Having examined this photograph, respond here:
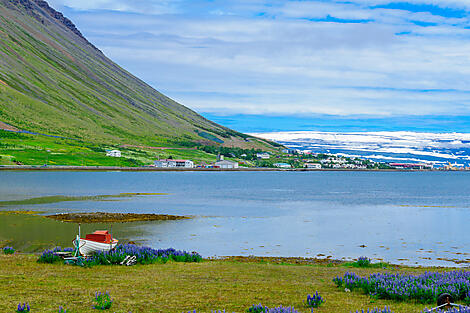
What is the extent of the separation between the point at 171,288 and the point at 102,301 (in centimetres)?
Answer: 424

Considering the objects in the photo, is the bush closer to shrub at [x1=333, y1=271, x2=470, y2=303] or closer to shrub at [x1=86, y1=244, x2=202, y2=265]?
shrub at [x1=86, y1=244, x2=202, y2=265]

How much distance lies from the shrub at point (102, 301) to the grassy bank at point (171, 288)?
0.25 meters

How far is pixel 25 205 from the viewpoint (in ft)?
284

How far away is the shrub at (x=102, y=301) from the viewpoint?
17.7 m

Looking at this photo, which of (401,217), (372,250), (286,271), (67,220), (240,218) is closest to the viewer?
(286,271)

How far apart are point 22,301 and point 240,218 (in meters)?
60.1

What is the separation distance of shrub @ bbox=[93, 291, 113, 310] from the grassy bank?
25 cm

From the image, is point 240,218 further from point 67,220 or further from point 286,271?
point 286,271

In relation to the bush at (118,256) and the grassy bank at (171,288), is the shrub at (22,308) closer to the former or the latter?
the grassy bank at (171,288)

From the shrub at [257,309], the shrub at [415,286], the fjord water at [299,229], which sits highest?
the shrub at [415,286]

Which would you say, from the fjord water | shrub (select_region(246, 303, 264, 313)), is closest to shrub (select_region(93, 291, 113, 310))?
shrub (select_region(246, 303, 264, 313))

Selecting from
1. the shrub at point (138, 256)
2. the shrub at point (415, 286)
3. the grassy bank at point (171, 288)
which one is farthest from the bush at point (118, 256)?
the shrub at point (415, 286)

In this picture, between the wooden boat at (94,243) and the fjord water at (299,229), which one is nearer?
the wooden boat at (94,243)

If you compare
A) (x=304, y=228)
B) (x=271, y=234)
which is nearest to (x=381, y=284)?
(x=271, y=234)
